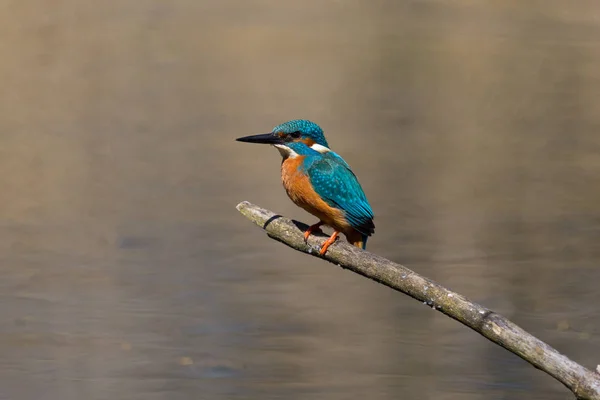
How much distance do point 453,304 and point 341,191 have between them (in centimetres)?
108

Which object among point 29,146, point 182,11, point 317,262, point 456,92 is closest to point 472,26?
point 456,92

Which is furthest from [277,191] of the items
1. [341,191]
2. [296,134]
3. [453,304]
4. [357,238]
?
[453,304]

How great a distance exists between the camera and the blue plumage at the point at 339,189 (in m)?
3.90

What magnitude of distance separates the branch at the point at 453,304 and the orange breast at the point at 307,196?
0.36m

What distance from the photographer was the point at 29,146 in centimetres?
915

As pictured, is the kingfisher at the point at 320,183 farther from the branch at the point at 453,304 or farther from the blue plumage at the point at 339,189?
the branch at the point at 453,304

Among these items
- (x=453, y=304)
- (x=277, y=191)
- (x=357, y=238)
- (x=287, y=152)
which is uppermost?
(x=287, y=152)

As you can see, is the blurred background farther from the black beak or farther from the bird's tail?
the black beak

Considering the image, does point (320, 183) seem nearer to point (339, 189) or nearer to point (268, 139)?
point (339, 189)

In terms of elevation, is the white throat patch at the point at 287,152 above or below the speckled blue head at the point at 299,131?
below

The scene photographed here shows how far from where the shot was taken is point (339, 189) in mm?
3945

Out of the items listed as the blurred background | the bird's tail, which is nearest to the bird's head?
the bird's tail

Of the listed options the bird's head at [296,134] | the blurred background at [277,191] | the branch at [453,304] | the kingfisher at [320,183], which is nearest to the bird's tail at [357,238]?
the kingfisher at [320,183]

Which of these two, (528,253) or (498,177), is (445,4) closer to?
(498,177)
